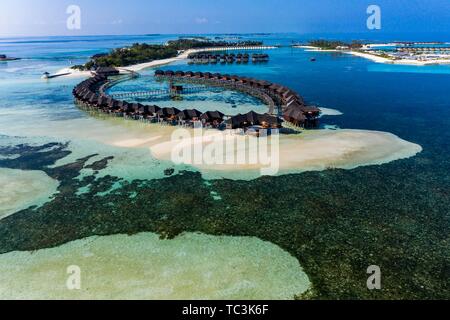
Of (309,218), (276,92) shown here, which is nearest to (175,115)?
(276,92)

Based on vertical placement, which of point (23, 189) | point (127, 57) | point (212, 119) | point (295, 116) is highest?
point (127, 57)

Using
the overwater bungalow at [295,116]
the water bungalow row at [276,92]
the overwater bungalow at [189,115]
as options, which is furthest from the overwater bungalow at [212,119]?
the water bungalow row at [276,92]

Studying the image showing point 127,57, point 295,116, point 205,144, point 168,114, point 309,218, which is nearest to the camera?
point 309,218

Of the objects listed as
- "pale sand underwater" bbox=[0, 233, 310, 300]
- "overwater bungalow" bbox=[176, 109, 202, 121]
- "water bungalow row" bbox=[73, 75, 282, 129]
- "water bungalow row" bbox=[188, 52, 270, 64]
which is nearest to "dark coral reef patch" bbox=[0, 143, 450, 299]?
"pale sand underwater" bbox=[0, 233, 310, 300]

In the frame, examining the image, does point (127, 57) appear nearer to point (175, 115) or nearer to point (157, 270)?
point (175, 115)

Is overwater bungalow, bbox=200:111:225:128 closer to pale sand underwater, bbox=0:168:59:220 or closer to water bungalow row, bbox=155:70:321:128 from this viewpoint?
water bungalow row, bbox=155:70:321:128

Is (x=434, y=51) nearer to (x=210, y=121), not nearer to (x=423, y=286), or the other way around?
(x=210, y=121)
